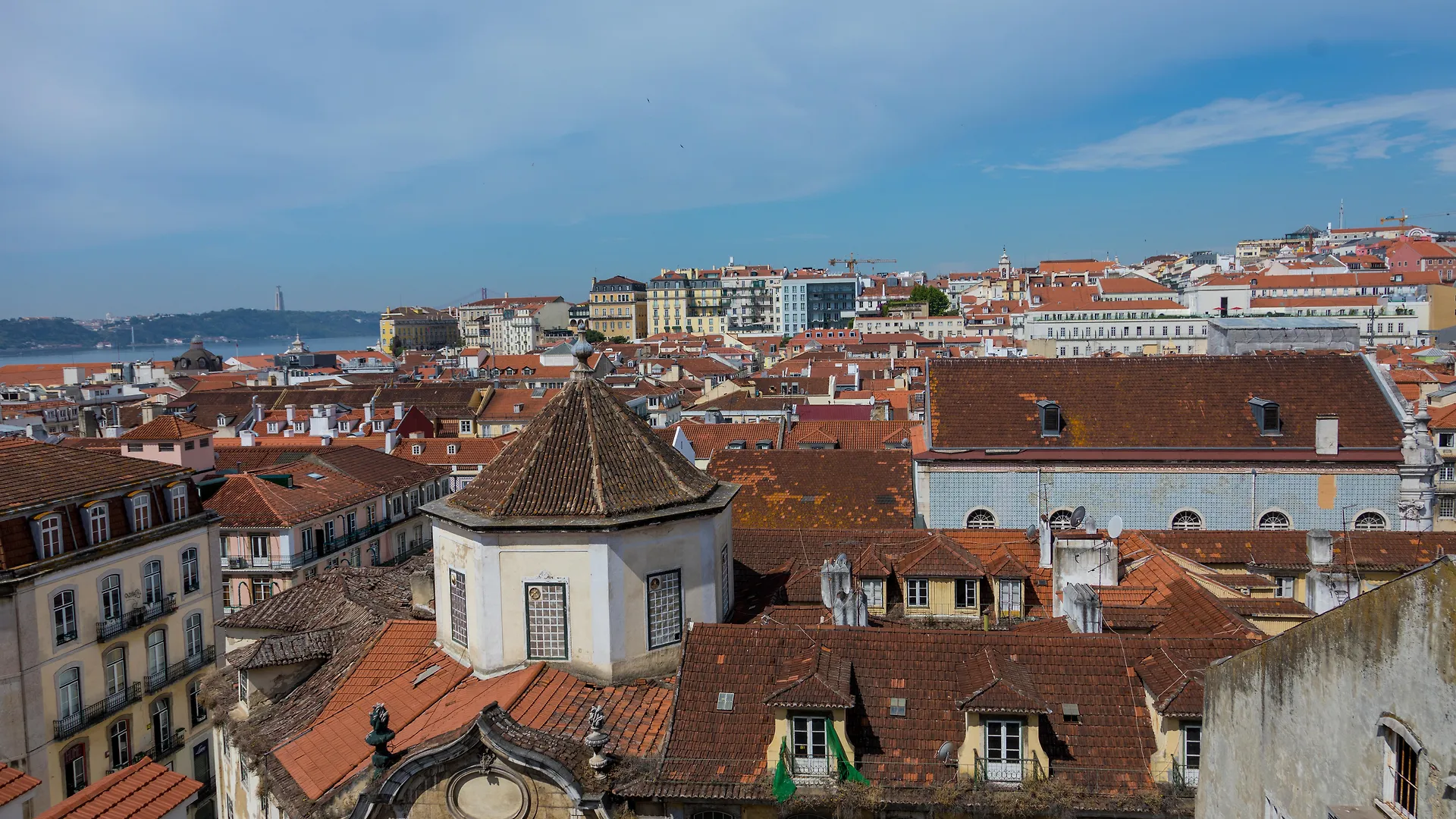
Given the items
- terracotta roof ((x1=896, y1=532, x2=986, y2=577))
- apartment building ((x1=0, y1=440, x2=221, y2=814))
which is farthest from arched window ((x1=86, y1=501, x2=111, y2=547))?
terracotta roof ((x1=896, y1=532, x2=986, y2=577))

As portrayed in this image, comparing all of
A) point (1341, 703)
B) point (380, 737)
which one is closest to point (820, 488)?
point (380, 737)

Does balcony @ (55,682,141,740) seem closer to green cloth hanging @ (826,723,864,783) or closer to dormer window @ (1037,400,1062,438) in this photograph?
green cloth hanging @ (826,723,864,783)

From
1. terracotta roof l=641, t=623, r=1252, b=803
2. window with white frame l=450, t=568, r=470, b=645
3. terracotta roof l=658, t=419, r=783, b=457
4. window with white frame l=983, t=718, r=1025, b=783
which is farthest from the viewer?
terracotta roof l=658, t=419, r=783, b=457

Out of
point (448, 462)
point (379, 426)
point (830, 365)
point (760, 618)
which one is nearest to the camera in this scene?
point (760, 618)

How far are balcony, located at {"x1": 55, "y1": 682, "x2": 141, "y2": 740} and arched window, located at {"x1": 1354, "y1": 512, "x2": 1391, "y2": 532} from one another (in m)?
40.0

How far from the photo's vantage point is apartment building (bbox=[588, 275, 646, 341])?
196375 millimetres

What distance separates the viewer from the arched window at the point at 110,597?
2991cm

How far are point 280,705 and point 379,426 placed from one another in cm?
6032

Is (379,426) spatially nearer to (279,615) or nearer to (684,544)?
(279,615)

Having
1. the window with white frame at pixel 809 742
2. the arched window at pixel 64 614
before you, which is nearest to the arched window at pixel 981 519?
the window with white frame at pixel 809 742

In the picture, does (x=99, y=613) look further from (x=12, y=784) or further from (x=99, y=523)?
(x=12, y=784)

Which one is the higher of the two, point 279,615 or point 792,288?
point 792,288

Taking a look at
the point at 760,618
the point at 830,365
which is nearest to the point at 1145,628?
the point at 760,618

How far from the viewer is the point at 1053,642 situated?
16.8 metres
